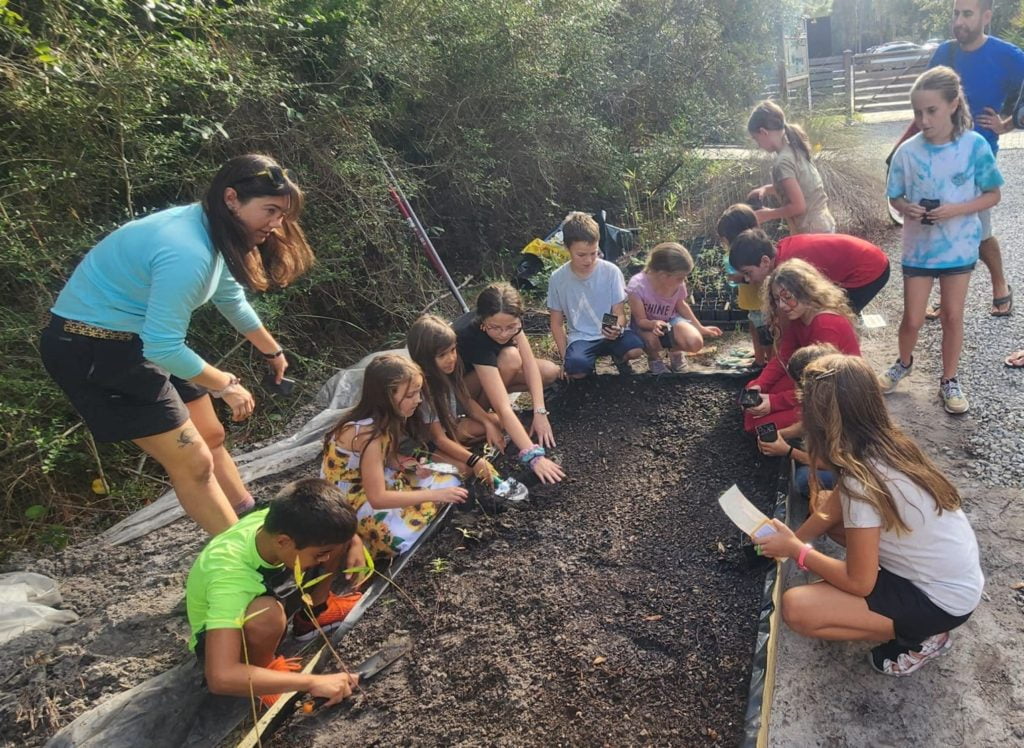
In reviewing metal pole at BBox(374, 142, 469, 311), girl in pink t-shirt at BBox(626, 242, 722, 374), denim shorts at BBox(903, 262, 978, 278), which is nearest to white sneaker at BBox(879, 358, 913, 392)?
denim shorts at BBox(903, 262, 978, 278)

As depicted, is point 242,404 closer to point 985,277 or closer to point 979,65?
point 979,65

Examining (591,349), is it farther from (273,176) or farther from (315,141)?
(315,141)

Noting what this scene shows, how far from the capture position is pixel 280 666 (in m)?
1.97

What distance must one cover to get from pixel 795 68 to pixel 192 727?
21.0m

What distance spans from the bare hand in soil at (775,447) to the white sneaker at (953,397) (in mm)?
949

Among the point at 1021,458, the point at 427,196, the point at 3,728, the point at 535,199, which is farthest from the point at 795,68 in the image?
the point at 3,728

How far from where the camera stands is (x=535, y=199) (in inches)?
245

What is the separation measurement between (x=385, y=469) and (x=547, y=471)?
755 mm

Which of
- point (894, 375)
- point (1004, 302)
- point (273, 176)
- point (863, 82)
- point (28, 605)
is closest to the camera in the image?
point (273, 176)

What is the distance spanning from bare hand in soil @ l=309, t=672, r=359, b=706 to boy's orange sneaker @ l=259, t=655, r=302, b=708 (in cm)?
12

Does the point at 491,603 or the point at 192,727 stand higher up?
the point at 192,727

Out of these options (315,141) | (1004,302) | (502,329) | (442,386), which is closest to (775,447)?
(502,329)

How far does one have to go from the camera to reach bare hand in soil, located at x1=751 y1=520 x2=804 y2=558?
73.0 inches

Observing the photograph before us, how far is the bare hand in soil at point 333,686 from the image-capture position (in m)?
1.80
